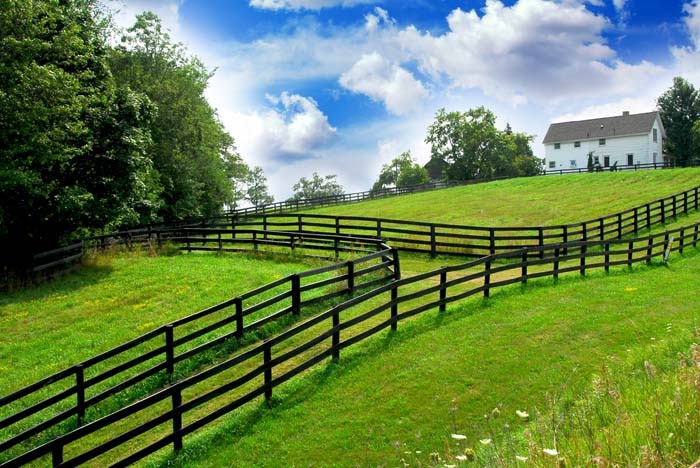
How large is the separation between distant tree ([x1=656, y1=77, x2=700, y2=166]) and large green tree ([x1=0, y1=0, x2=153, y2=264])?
71791 millimetres

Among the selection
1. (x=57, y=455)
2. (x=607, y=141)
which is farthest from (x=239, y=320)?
(x=607, y=141)

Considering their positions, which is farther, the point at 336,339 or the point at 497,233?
the point at 497,233

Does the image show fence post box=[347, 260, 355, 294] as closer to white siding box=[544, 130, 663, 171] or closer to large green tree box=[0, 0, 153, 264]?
large green tree box=[0, 0, 153, 264]

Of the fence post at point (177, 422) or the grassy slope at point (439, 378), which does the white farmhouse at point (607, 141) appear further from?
the fence post at point (177, 422)

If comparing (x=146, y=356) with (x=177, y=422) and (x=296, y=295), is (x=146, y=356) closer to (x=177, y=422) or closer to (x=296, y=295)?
(x=177, y=422)

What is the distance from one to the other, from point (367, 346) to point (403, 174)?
8604cm

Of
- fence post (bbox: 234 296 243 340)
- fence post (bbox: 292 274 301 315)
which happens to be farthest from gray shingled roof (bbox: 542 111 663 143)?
fence post (bbox: 234 296 243 340)

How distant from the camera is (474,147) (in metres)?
78.3

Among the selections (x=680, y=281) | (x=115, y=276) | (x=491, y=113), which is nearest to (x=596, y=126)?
(x=491, y=113)

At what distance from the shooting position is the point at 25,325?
14.7m

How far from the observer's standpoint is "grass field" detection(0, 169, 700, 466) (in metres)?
7.51

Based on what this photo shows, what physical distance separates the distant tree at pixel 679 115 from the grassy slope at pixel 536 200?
26862 millimetres

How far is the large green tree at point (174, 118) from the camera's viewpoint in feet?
120

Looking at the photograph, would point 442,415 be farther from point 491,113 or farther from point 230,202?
point 491,113
